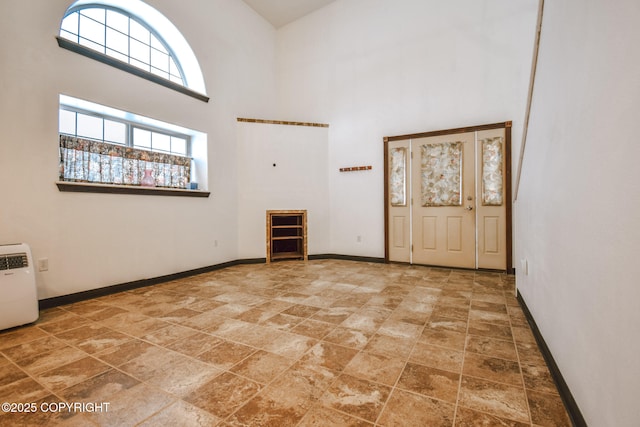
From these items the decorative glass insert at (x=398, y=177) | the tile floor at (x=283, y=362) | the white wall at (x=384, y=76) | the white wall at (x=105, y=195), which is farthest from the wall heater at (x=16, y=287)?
the decorative glass insert at (x=398, y=177)

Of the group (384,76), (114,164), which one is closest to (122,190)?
(114,164)

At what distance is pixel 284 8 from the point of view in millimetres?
5902

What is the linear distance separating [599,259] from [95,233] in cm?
432

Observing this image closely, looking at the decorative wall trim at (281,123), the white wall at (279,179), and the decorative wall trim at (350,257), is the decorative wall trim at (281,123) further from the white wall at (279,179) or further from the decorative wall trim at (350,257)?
the decorative wall trim at (350,257)

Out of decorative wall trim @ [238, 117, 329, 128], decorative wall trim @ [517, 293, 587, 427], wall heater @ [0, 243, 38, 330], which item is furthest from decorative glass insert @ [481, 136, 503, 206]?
wall heater @ [0, 243, 38, 330]

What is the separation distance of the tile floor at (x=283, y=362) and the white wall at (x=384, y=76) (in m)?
2.75

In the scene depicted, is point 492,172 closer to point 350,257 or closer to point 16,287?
point 350,257

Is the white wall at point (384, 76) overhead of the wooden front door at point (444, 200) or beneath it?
overhead

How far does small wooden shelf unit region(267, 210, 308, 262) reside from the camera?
5.50 metres

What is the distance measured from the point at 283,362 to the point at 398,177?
4076mm

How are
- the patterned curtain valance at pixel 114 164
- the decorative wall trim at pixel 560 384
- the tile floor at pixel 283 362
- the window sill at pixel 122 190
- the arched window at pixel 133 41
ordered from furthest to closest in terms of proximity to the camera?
1. the arched window at pixel 133 41
2. the patterned curtain valance at pixel 114 164
3. the window sill at pixel 122 190
4. the tile floor at pixel 283 362
5. the decorative wall trim at pixel 560 384

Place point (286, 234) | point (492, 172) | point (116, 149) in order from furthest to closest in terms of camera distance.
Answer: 1. point (286, 234)
2. point (492, 172)
3. point (116, 149)

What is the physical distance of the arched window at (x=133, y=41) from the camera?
11.0ft

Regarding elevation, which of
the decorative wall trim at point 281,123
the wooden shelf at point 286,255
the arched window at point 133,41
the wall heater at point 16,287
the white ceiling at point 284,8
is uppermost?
the white ceiling at point 284,8
